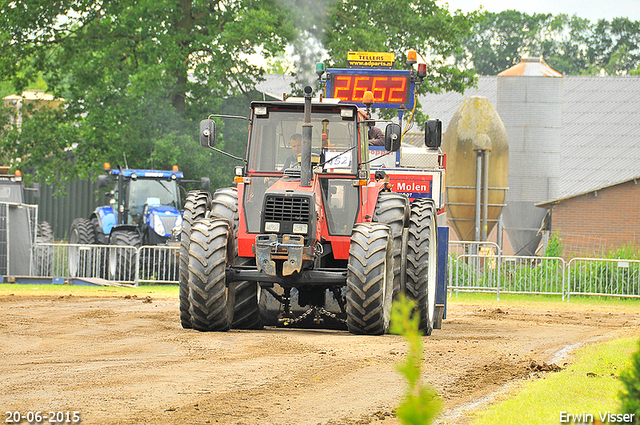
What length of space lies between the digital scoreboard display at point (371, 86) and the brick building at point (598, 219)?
15438 mm

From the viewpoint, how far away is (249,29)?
1078 inches

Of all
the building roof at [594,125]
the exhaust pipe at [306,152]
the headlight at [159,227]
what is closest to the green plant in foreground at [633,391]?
the exhaust pipe at [306,152]

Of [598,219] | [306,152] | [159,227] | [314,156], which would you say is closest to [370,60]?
[314,156]

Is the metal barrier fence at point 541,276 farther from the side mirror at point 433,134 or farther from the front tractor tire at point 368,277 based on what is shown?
the front tractor tire at point 368,277

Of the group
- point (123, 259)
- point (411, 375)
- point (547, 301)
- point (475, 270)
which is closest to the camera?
point (411, 375)

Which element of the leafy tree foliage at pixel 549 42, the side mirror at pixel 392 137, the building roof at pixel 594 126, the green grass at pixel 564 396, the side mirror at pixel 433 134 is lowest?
the green grass at pixel 564 396

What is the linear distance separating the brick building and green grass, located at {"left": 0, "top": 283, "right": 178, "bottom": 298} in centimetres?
1474

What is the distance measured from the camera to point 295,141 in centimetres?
1143

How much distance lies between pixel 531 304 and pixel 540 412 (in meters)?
14.9

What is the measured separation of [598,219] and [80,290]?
59.9 feet

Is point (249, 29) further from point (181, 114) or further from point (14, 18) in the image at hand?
point (14, 18)

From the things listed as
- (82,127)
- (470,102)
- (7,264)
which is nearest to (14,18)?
(82,127)

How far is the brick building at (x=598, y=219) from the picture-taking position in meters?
30.4

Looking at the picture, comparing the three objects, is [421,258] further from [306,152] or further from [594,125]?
[594,125]
